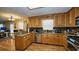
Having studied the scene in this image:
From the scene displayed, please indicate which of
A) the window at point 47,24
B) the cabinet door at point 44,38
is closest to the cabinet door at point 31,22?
the window at point 47,24

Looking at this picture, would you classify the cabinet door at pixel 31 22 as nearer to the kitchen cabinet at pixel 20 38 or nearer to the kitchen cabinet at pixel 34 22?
the kitchen cabinet at pixel 34 22

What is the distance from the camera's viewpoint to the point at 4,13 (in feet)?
3.94

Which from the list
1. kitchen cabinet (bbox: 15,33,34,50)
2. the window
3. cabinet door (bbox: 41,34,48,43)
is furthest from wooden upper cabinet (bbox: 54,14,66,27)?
kitchen cabinet (bbox: 15,33,34,50)

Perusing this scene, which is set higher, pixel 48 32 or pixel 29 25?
pixel 29 25

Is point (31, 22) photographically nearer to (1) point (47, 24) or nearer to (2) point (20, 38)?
(1) point (47, 24)

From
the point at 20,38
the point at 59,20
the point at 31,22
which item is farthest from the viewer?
the point at 20,38

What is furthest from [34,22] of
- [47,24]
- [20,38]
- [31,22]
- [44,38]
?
[20,38]

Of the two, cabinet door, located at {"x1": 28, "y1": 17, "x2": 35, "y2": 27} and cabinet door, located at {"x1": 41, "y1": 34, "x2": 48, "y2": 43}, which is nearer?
cabinet door, located at {"x1": 28, "y1": 17, "x2": 35, "y2": 27}

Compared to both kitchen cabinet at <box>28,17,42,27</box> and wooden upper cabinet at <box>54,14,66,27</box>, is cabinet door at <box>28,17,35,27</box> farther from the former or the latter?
wooden upper cabinet at <box>54,14,66,27</box>
